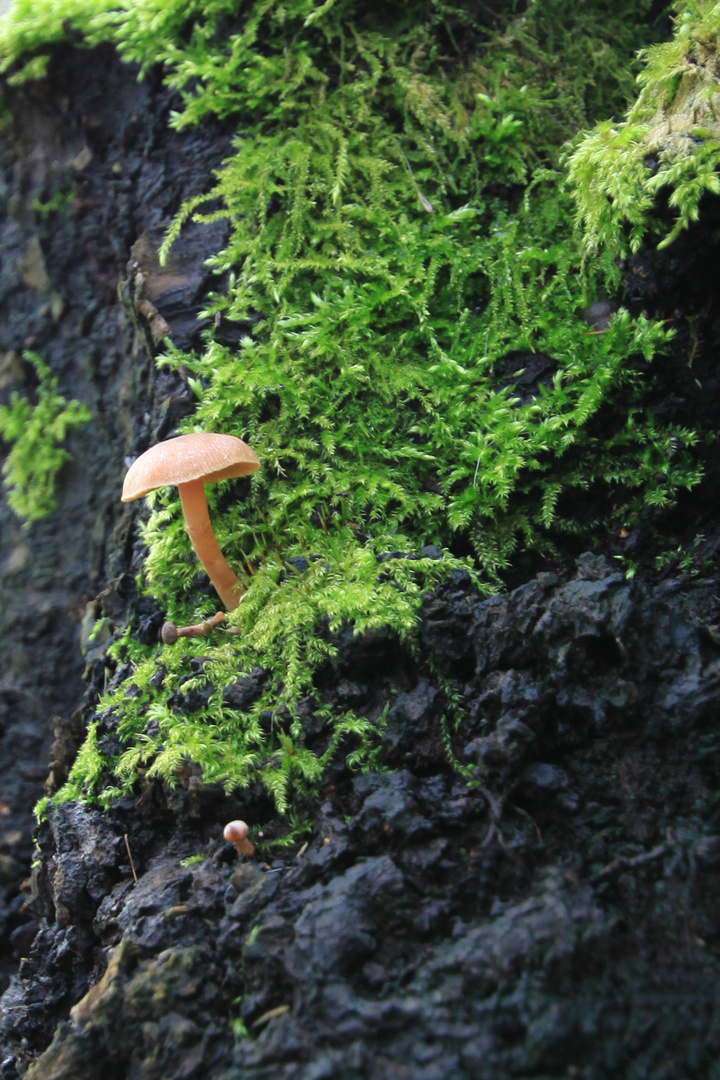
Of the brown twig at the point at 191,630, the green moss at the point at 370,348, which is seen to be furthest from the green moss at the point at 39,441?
the brown twig at the point at 191,630

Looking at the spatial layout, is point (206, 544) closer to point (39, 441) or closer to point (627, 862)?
point (627, 862)

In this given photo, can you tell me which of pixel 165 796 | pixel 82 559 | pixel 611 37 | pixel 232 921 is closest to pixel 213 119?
pixel 611 37

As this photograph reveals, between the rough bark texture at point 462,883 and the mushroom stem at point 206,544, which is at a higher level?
the mushroom stem at point 206,544

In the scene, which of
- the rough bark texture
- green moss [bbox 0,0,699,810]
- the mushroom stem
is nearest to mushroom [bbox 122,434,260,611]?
the mushroom stem

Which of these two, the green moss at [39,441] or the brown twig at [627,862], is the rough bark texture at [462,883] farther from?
the green moss at [39,441]

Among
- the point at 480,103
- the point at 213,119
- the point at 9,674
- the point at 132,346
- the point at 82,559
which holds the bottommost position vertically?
the point at 9,674

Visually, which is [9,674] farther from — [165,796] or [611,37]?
[611,37]
